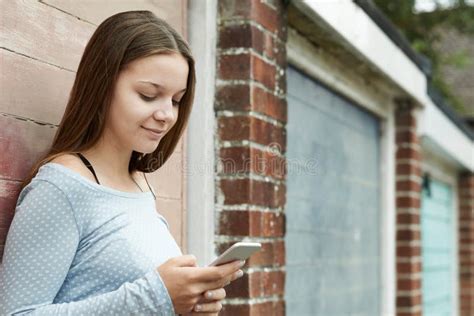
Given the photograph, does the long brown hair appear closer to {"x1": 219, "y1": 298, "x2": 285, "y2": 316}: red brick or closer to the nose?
the nose

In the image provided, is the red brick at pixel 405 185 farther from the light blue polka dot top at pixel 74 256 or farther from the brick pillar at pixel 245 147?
the light blue polka dot top at pixel 74 256

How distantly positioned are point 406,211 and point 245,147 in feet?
9.43

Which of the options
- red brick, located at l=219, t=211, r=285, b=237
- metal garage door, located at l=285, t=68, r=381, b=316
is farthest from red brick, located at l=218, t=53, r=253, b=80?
metal garage door, located at l=285, t=68, r=381, b=316

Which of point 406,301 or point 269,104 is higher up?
point 269,104

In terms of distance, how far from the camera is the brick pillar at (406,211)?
550 centimetres

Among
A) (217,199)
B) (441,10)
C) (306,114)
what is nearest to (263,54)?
(217,199)

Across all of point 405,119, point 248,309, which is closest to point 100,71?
point 248,309

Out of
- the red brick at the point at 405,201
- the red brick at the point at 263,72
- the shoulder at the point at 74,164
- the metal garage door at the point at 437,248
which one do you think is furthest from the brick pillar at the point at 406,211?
the shoulder at the point at 74,164

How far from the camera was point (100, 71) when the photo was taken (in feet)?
6.35

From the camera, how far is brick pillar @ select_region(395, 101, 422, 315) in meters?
5.50

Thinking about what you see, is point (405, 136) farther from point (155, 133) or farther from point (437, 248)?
point (155, 133)

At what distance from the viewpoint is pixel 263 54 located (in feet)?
10.1

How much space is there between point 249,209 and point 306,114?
1293 mm

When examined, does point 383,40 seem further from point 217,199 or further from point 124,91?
point 124,91
